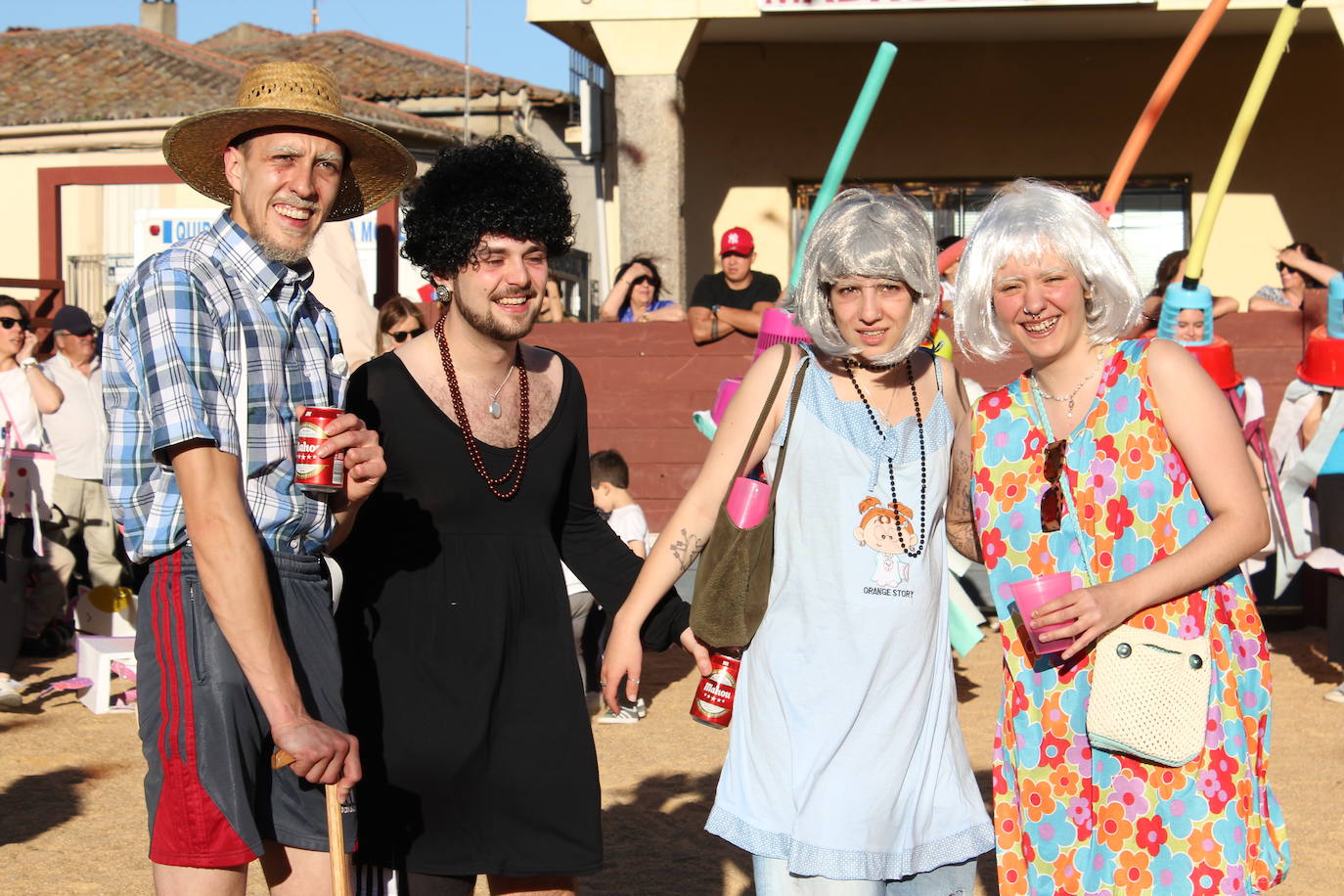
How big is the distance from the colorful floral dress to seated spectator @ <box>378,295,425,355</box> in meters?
6.54

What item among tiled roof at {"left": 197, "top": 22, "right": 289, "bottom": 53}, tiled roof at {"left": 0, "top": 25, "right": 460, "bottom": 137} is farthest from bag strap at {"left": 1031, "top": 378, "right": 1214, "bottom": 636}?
tiled roof at {"left": 197, "top": 22, "right": 289, "bottom": 53}

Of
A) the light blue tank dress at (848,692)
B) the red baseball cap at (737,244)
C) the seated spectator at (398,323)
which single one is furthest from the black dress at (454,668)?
the red baseball cap at (737,244)

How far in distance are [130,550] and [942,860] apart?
170 centimetres

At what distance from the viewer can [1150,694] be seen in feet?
9.78

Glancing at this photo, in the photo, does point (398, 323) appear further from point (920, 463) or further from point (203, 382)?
point (203, 382)

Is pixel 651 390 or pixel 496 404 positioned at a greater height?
pixel 651 390

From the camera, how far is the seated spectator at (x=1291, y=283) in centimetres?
1050

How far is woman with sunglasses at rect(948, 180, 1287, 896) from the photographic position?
9.89 feet

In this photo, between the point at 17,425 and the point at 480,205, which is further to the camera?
the point at 17,425

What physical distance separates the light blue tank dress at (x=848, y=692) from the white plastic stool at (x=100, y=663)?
5.95m

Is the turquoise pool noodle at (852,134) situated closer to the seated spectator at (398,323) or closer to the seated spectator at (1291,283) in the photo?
the seated spectator at (398,323)

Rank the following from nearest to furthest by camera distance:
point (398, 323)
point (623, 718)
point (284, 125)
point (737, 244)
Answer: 1. point (284, 125)
2. point (623, 718)
3. point (398, 323)
4. point (737, 244)

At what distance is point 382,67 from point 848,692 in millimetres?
24635

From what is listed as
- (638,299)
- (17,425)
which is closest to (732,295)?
(638,299)
